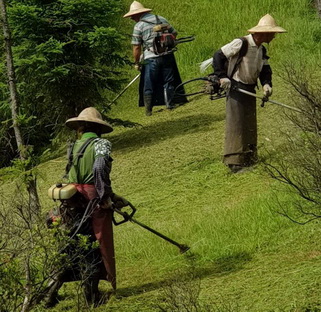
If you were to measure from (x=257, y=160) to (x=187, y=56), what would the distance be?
8238mm

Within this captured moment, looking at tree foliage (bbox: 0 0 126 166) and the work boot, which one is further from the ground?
tree foliage (bbox: 0 0 126 166)

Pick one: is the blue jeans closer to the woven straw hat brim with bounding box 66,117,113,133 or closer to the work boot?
the work boot

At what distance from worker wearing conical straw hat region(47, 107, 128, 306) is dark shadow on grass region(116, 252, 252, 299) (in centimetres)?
33

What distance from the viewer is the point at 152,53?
53.3 feet

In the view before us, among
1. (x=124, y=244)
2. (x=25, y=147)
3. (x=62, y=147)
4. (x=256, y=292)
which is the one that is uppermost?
(x=25, y=147)

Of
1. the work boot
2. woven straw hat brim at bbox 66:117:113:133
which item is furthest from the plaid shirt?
woven straw hat brim at bbox 66:117:113:133

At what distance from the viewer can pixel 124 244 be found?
11.0 meters

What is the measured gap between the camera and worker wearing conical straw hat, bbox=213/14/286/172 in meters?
Answer: 11.9

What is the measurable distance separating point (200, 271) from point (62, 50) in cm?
668

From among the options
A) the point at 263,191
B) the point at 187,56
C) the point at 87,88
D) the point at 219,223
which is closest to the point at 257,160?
the point at 263,191

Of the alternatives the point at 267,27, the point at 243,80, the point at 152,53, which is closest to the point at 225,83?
the point at 243,80

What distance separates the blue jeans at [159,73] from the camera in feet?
53.5

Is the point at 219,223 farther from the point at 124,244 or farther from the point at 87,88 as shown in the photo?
the point at 87,88

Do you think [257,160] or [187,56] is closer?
[257,160]
